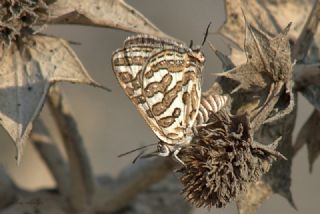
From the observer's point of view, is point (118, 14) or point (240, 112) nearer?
point (240, 112)

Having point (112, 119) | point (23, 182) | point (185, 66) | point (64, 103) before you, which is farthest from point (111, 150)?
point (185, 66)

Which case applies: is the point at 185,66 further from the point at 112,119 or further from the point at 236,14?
the point at 112,119

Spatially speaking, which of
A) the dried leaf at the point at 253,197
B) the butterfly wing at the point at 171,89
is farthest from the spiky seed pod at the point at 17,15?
the dried leaf at the point at 253,197

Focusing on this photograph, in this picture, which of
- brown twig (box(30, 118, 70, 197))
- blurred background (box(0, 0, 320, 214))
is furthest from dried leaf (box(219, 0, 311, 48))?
blurred background (box(0, 0, 320, 214))

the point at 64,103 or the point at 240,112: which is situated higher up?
the point at 240,112

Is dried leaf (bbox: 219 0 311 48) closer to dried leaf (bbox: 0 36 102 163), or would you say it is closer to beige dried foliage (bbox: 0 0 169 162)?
beige dried foliage (bbox: 0 0 169 162)

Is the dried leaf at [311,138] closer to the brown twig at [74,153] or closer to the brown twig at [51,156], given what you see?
the brown twig at [74,153]

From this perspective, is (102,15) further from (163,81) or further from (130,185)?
(130,185)
